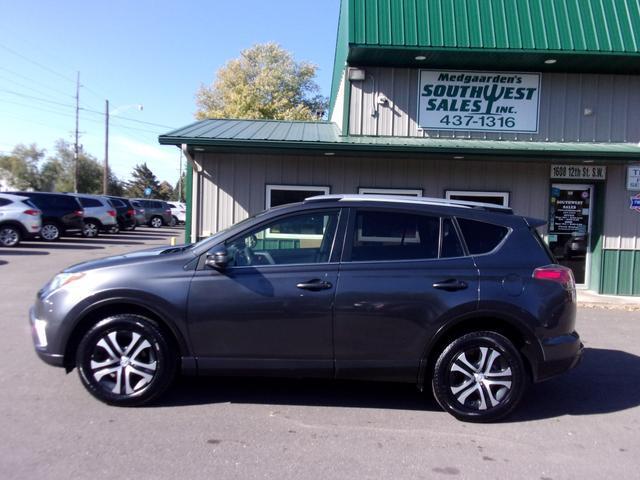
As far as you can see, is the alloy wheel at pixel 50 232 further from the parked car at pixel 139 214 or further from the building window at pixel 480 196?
the building window at pixel 480 196

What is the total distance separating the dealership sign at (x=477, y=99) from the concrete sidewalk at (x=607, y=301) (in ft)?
11.1

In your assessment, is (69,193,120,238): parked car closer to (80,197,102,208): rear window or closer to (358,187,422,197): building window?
(80,197,102,208): rear window

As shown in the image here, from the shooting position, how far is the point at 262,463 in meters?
3.68

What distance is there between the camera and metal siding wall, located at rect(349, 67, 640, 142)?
10.9 meters

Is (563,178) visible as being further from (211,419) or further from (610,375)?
(211,419)

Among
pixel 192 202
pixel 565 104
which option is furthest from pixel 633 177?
pixel 192 202

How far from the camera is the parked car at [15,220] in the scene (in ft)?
54.8

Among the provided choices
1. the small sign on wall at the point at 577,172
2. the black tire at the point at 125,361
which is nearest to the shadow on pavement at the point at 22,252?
the black tire at the point at 125,361

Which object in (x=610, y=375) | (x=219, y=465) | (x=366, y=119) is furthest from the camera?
(x=366, y=119)

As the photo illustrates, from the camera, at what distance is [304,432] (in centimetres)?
418

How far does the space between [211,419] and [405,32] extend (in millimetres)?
8430

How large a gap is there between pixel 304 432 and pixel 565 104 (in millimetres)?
9356

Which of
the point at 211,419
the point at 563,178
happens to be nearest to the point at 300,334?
the point at 211,419

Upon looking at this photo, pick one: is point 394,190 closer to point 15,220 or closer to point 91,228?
point 15,220
